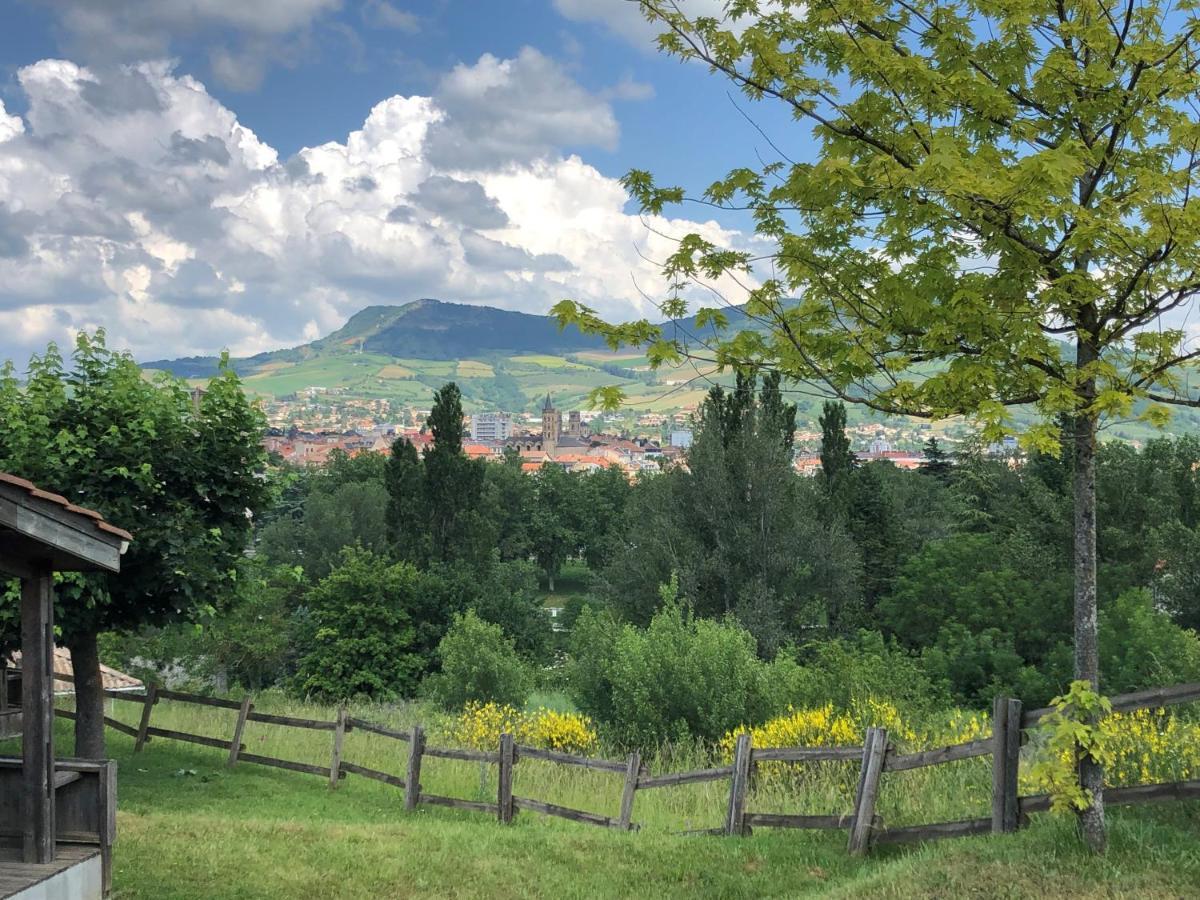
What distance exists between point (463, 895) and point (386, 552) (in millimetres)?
37651

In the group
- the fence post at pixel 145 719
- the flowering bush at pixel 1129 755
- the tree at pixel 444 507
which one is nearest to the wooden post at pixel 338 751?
the fence post at pixel 145 719

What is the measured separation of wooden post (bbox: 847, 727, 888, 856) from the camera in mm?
9773

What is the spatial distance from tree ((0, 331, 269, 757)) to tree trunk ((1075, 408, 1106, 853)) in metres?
12.6

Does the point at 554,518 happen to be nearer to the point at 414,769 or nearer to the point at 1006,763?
the point at 414,769

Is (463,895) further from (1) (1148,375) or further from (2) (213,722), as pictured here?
(2) (213,722)

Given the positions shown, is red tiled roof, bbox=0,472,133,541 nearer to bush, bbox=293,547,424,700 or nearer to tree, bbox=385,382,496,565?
bush, bbox=293,547,424,700

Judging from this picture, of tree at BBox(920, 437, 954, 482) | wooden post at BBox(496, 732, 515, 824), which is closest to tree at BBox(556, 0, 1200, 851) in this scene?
wooden post at BBox(496, 732, 515, 824)

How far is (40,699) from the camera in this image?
773 centimetres

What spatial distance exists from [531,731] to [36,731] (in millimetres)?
12365

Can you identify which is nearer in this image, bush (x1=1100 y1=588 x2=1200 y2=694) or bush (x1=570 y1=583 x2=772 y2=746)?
bush (x1=570 y1=583 x2=772 y2=746)

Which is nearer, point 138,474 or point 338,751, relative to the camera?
point 138,474

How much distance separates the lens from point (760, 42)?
27.5ft

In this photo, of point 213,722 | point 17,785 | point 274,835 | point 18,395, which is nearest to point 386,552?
point 213,722

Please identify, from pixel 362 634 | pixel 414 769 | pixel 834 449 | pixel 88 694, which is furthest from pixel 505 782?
pixel 834 449
